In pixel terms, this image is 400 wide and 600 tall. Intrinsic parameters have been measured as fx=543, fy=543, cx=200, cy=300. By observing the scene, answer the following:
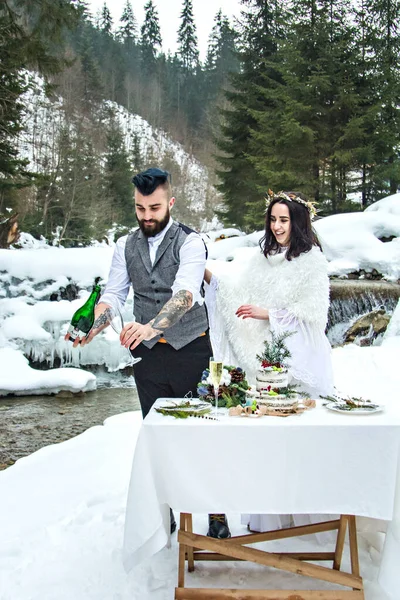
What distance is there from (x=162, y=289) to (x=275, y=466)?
3.04 feet

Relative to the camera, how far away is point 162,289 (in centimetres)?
241

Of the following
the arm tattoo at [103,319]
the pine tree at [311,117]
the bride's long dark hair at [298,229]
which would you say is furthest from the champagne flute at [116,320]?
the pine tree at [311,117]

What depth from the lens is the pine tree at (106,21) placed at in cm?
4219

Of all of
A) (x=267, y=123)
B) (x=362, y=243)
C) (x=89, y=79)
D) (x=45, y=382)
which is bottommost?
(x=45, y=382)

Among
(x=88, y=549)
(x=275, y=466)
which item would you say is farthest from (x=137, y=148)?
(x=275, y=466)

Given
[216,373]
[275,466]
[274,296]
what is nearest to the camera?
[275,466]

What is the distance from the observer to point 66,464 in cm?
383

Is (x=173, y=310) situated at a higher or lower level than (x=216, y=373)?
higher

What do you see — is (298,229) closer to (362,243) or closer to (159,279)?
(159,279)

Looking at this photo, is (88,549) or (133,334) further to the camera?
(88,549)

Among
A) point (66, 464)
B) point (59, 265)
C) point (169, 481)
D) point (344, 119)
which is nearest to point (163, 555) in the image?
point (169, 481)

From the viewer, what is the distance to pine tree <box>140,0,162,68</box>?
4206cm

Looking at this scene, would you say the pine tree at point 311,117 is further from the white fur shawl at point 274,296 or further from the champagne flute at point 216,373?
the champagne flute at point 216,373

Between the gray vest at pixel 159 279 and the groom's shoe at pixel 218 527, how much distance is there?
798 millimetres
